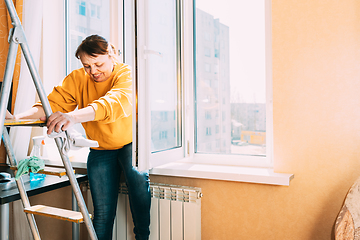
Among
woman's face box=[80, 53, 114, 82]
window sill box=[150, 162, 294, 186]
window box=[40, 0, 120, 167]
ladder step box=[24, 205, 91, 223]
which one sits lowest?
ladder step box=[24, 205, 91, 223]

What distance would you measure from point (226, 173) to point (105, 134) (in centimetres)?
69

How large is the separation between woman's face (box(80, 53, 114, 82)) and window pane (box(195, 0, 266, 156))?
632 mm

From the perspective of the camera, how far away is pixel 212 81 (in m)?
1.84

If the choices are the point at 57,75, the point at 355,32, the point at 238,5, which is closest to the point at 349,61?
the point at 355,32

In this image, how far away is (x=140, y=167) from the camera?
1.34 meters

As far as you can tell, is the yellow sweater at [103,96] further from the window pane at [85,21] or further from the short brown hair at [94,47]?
the window pane at [85,21]

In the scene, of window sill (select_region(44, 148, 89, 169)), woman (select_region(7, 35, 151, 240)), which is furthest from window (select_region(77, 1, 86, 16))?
window sill (select_region(44, 148, 89, 169))

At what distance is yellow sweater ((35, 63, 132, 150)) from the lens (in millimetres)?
1341

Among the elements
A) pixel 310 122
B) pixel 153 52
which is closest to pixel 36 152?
pixel 153 52

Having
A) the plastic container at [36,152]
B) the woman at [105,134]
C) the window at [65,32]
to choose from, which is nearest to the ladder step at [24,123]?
the woman at [105,134]

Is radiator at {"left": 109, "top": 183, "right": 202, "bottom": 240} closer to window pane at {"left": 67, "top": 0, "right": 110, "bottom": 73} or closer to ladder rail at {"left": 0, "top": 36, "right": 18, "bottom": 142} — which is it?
ladder rail at {"left": 0, "top": 36, "right": 18, "bottom": 142}

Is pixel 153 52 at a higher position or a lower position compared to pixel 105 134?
higher

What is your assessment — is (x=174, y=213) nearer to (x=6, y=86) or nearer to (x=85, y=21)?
(x=6, y=86)

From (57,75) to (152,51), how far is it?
1.30 meters
